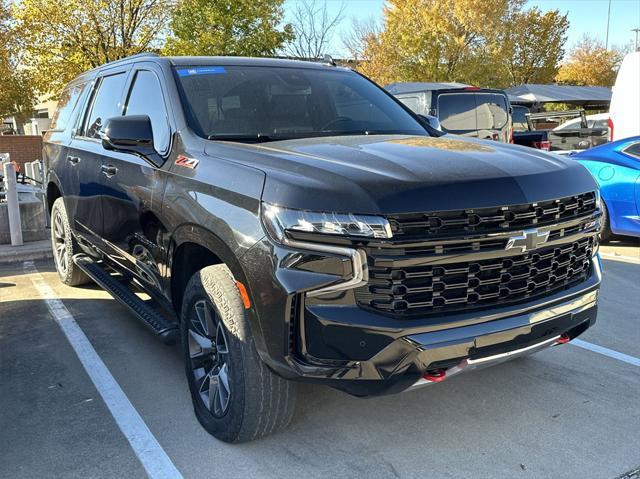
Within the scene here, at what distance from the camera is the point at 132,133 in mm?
3463

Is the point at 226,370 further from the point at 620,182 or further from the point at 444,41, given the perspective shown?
the point at 444,41

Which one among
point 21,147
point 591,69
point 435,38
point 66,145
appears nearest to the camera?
point 66,145

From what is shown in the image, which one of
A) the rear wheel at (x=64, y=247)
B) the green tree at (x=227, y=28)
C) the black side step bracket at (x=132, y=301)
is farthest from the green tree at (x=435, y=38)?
the black side step bracket at (x=132, y=301)

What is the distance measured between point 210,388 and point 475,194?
5.38 ft

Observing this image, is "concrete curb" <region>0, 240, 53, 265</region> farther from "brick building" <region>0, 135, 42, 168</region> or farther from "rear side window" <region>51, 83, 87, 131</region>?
"brick building" <region>0, 135, 42, 168</region>

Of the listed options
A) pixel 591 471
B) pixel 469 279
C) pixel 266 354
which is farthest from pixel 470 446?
pixel 266 354

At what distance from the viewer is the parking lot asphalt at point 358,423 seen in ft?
9.48

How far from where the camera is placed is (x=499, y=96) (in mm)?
11102

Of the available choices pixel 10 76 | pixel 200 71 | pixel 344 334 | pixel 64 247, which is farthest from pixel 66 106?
pixel 10 76

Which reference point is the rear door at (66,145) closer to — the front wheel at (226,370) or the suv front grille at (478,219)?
the front wheel at (226,370)

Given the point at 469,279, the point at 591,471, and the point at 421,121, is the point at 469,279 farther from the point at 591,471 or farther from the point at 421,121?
the point at 421,121

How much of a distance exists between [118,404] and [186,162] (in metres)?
1.48

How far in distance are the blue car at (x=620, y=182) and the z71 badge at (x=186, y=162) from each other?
5405 millimetres

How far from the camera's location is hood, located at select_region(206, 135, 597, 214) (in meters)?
2.45
